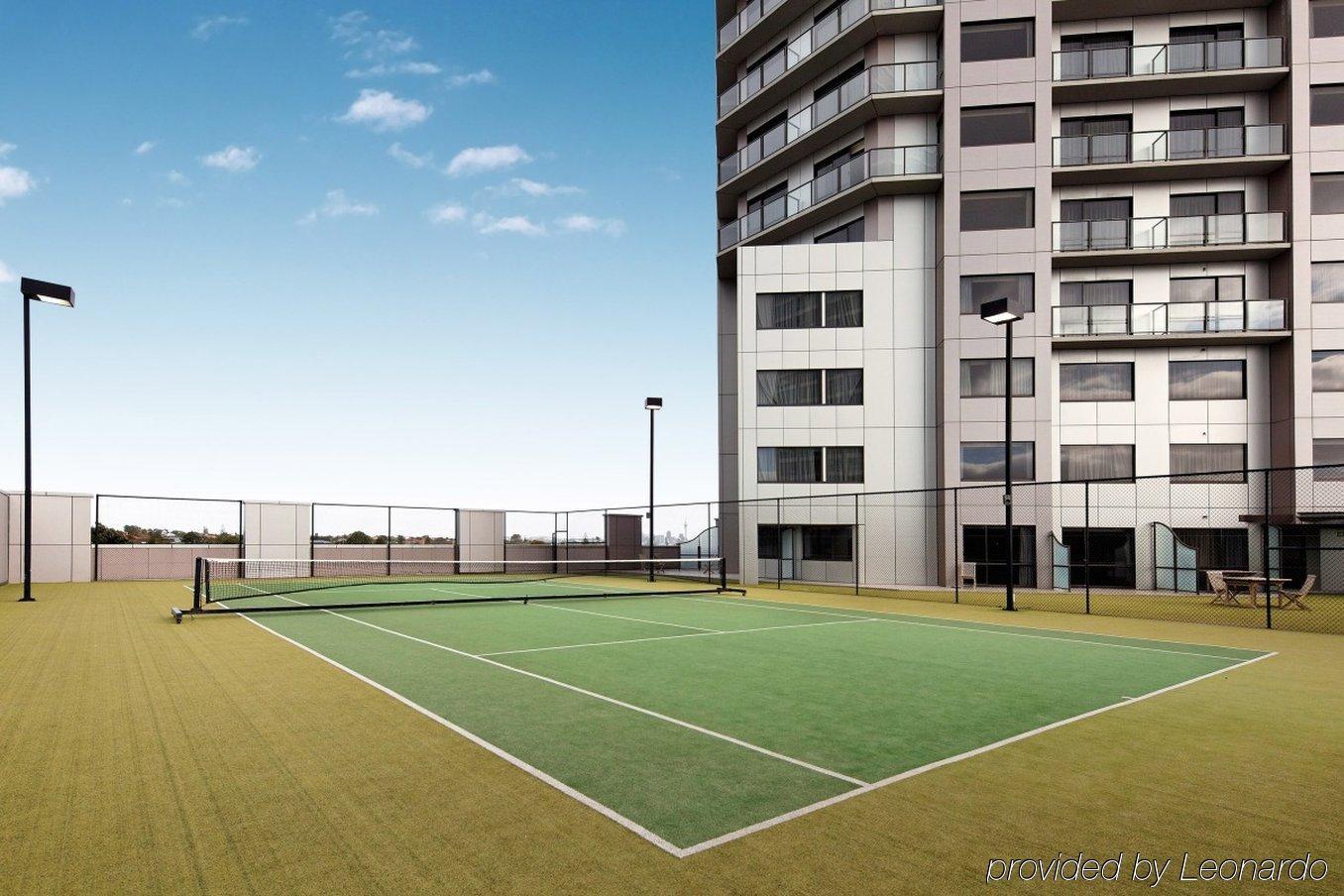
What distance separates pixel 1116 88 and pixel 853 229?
10.2 metres

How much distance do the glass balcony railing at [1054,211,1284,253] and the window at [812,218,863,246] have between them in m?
6.98

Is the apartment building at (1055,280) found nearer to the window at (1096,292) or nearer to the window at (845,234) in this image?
the window at (1096,292)

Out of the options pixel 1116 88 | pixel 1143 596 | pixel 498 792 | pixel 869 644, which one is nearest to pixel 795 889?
pixel 498 792

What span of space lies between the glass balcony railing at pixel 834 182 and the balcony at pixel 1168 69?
5328 mm

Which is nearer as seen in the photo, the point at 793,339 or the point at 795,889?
the point at 795,889

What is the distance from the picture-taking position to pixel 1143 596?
23.2m

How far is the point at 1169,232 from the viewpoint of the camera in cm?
2817

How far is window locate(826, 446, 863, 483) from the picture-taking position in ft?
97.8

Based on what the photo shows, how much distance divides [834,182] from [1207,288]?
46.1 feet

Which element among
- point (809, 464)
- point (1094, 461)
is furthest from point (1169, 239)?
point (809, 464)

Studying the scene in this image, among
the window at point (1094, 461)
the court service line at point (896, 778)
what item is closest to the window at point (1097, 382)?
the window at point (1094, 461)

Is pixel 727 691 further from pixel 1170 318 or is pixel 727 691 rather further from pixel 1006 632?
pixel 1170 318

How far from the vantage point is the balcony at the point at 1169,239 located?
2761 centimetres

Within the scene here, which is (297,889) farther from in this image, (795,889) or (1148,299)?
(1148,299)
